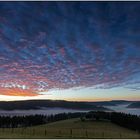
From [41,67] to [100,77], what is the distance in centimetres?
134

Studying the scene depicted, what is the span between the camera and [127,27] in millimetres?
71812

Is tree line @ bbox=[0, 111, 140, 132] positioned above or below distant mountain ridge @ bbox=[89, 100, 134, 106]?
below

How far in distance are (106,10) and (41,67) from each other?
1940 millimetres

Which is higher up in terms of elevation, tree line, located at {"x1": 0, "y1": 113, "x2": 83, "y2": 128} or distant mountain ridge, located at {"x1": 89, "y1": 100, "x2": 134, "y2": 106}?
distant mountain ridge, located at {"x1": 89, "y1": 100, "x2": 134, "y2": 106}

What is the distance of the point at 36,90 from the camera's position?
71.9m

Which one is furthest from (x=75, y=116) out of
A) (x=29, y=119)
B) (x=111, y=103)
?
(x=29, y=119)

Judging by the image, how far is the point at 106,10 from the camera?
71.8m

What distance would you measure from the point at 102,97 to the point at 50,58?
1.46 metres

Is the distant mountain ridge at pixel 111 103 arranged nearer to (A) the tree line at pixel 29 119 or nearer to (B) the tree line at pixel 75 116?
(B) the tree line at pixel 75 116

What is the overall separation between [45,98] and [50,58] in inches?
35.6

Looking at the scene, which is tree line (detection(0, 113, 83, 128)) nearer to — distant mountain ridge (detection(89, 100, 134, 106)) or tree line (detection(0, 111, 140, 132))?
tree line (detection(0, 111, 140, 132))

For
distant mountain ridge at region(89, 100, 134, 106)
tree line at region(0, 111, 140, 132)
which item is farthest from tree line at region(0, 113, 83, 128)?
distant mountain ridge at region(89, 100, 134, 106)

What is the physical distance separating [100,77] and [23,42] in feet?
6.24

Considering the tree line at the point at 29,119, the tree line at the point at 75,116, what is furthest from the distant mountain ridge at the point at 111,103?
the tree line at the point at 29,119
